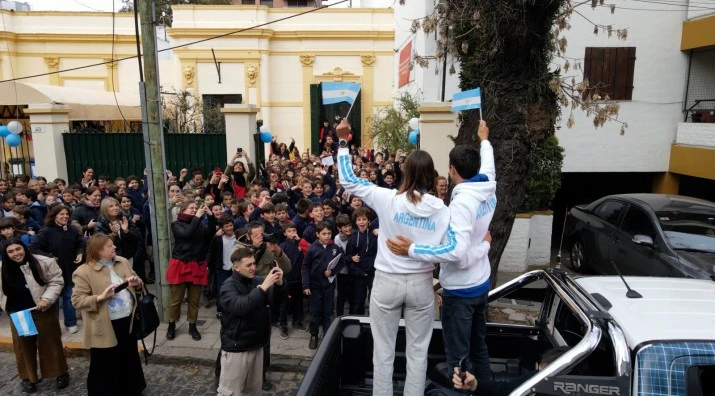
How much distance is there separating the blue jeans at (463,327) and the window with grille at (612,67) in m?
10.7

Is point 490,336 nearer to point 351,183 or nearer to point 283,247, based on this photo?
point 351,183

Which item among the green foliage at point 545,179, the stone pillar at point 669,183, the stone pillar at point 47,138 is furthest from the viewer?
the stone pillar at point 669,183

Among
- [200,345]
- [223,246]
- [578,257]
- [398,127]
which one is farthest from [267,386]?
[398,127]

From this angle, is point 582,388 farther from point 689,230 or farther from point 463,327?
point 689,230

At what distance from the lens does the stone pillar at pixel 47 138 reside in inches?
458

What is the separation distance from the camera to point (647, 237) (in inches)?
260

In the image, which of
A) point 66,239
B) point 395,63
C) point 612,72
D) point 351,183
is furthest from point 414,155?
point 395,63

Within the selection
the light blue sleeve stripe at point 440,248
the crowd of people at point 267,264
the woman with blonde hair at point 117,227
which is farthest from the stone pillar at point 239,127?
the light blue sleeve stripe at point 440,248

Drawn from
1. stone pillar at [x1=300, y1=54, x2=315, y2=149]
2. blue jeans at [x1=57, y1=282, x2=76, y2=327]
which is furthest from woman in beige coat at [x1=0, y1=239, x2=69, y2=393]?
stone pillar at [x1=300, y1=54, x2=315, y2=149]

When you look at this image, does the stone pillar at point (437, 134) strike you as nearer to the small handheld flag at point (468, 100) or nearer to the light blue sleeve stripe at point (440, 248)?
the small handheld flag at point (468, 100)

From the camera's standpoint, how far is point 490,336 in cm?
389

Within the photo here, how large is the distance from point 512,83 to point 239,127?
302 inches

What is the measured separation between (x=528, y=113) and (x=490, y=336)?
2.29 m

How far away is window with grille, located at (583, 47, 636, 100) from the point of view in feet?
39.7
